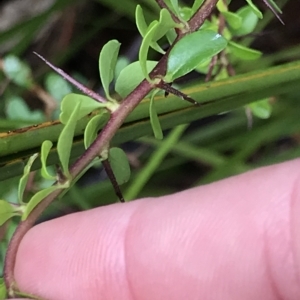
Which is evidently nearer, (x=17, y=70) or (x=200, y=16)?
(x=200, y=16)

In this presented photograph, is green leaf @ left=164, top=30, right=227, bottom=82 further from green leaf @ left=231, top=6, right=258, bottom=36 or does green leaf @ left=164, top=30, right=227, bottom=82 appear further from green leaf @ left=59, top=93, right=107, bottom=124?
green leaf @ left=231, top=6, right=258, bottom=36

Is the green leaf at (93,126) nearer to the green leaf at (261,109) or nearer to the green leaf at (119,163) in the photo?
the green leaf at (119,163)

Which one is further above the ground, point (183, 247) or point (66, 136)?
point (66, 136)

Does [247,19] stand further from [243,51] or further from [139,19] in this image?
[139,19]

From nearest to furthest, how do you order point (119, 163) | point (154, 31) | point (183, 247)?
point (154, 31), point (119, 163), point (183, 247)

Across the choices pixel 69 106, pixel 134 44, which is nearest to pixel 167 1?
pixel 69 106

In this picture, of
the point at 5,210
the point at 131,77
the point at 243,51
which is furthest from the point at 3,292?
the point at 243,51
